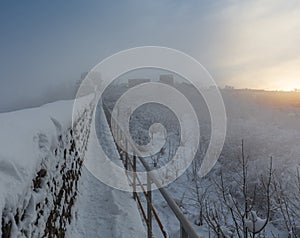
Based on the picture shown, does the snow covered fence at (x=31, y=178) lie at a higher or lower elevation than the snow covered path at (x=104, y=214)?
higher

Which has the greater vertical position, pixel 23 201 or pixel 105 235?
pixel 23 201

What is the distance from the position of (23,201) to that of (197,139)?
2014 cm

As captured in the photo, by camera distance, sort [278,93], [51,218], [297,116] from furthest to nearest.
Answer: [278,93], [297,116], [51,218]

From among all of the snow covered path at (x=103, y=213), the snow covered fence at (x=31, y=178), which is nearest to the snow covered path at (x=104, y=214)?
the snow covered path at (x=103, y=213)

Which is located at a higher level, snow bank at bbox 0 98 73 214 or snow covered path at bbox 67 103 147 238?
snow bank at bbox 0 98 73 214

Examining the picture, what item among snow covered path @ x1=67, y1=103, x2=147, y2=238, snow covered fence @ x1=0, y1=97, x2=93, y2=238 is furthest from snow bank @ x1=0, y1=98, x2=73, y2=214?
snow covered path @ x1=67, y1=103, x2=147, y2=238

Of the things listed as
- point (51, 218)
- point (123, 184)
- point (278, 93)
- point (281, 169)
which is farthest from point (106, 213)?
point (278, 93)

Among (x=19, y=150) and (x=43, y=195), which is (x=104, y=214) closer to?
(x=43, y=195)

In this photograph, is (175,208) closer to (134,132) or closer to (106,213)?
(106,213)

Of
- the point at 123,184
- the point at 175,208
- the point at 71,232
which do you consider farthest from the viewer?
the point at 123,184

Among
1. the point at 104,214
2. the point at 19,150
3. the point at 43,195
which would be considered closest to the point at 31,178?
the point at 19,150

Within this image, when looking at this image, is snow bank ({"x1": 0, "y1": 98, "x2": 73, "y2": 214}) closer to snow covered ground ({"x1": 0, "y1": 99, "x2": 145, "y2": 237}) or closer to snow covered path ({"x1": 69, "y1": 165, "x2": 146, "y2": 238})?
snow covered ground ({"x1": 0, "y1": 99, "x2": 145, "y2": 237})

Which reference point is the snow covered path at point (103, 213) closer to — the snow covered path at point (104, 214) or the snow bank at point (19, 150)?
the snow covered path at point (104, 214)

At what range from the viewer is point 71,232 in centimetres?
391
